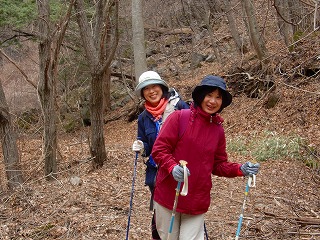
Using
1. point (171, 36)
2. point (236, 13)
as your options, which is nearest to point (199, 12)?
point (236, 13)

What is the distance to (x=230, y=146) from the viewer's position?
37.3ft

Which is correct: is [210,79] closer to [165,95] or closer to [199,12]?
[165,95]

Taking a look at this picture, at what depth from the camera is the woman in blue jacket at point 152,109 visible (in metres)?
4.19

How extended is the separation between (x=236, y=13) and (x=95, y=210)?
18873 millimetres

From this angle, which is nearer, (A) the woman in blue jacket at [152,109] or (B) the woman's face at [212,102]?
(B) the woman's face at [212,102]

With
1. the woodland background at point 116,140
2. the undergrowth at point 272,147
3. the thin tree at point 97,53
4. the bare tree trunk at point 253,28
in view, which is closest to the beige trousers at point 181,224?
the woodland background at point 116,140

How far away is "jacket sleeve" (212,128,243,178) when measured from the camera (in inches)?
143

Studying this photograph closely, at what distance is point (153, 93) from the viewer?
4.25 metres

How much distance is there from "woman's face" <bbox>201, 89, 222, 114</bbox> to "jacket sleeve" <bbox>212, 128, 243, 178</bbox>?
0.26m

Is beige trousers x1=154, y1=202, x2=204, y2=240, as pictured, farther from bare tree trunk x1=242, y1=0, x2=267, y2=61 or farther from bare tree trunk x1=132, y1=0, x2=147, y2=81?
bare tree trunk x1=242, y1=0, x2=267, y2=61

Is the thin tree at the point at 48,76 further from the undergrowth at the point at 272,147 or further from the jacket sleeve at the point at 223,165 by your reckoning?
the jacket sleeve at the point at 223,165

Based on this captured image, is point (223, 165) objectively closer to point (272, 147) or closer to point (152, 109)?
point (152, 109)

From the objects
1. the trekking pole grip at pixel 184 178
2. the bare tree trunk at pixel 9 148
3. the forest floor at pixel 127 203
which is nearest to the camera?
the trekking pole grip at pixel 184 178

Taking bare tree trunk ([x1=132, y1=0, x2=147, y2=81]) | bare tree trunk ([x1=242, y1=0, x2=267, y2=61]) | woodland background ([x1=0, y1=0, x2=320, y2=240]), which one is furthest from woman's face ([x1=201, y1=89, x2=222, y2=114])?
bare tree trunk ([x1=242, y1=0, x2=267, y2=61])
